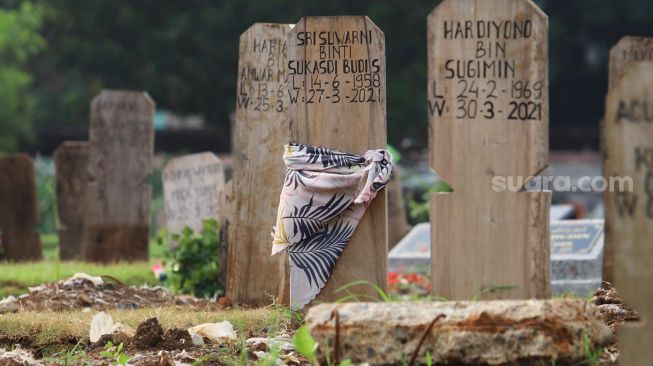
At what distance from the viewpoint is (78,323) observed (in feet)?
28.7

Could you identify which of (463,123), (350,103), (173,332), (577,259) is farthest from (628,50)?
(173,332)

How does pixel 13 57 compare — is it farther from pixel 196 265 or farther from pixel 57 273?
pixel 196 265

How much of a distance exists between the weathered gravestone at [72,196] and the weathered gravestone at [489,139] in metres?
9.53

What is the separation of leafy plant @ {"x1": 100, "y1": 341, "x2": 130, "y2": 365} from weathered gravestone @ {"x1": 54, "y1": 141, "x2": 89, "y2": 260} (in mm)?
9132

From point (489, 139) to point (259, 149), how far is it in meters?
2.89

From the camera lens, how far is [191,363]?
7254 mm

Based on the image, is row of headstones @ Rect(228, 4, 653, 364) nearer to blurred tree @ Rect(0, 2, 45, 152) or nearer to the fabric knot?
the fabric knot

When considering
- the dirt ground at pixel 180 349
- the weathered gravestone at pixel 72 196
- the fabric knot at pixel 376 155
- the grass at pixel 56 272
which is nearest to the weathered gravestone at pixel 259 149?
the fabric knot at pixel 376 155

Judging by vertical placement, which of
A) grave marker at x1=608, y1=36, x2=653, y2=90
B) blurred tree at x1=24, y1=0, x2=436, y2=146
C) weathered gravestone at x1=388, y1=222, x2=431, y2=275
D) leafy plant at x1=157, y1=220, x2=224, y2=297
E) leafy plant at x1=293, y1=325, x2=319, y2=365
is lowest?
weathered gravestone at x1=388, y1=222, x2=431, y2=275

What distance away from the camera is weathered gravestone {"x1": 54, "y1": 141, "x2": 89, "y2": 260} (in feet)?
55.0

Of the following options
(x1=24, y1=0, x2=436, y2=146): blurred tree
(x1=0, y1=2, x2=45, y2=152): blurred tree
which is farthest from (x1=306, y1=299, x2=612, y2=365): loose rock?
(x1=0, y1=2, x2=45, y2=152): blurred tree

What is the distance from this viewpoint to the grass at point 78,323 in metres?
8.47

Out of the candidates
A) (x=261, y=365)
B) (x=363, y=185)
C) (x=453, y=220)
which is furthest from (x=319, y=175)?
(x=261, y=365)

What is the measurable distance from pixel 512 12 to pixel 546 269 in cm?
148
